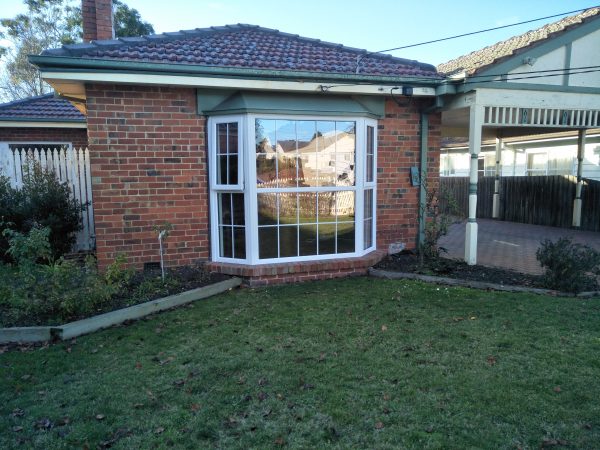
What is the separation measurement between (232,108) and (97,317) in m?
3.41

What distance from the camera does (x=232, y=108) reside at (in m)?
6.43

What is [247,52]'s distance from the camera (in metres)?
7.04

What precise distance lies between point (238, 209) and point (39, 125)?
7.72 metres

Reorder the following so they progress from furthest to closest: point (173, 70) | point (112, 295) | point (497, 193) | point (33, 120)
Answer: point (497, 193)
point (33, 120)
point (173, 70)
point (112, 295)

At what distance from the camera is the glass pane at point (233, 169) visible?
6.64m

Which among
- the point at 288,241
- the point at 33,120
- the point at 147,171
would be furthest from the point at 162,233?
the point at 33,120

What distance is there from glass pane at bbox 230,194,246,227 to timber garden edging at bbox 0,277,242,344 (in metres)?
1.17

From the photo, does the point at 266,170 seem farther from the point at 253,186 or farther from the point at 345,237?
the point at 345,237

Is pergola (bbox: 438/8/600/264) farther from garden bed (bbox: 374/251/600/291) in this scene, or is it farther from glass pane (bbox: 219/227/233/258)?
glass pane (bbox: 219/227/233/258)

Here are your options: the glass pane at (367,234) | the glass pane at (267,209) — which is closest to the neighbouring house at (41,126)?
the glass pane at (267,209)

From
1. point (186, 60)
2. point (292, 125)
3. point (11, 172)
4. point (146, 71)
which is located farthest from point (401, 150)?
point (11, 172)

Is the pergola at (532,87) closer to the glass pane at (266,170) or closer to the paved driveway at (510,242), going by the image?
the paved driveway at (510,242)

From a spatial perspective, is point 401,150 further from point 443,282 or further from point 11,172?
point 11,172

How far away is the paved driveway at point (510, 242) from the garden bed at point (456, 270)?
0.52m
